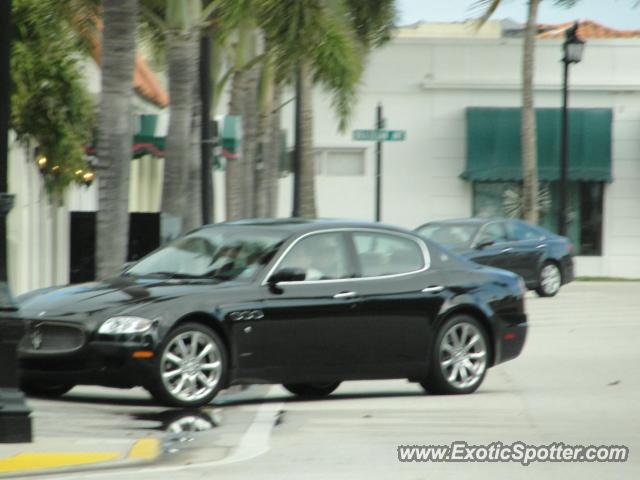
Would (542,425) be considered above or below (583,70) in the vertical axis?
below

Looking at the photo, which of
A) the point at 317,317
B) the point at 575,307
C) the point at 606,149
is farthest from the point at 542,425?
the point at 606,149

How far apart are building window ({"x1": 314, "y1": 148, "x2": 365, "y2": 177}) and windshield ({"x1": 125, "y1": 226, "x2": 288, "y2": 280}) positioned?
32.4m

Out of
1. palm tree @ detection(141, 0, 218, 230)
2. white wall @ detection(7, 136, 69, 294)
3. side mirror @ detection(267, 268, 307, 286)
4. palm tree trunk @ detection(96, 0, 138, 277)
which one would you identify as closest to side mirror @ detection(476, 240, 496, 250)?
palm tree @ detection(141, 0, 218, 230)

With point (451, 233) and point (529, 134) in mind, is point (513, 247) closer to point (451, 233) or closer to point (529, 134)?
point (451, 233)

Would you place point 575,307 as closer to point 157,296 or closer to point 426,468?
point 157,296

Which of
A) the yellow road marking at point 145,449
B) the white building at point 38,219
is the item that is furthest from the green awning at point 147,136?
the yellow road marking at point 145,449

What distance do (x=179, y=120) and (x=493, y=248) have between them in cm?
781

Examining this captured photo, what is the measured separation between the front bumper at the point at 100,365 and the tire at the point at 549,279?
689 inches

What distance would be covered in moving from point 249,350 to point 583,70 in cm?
3489

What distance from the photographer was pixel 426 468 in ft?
29.2

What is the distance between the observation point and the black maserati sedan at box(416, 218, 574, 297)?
27.4m

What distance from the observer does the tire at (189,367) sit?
38.2ft

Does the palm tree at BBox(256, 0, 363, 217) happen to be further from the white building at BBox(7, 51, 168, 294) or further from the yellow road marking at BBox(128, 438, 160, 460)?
the yellow road marking at BBox(128, 438, 160, 460)

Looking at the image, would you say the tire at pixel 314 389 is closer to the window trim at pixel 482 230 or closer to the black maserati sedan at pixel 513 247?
the black maserati sedan at pixel 513 247
